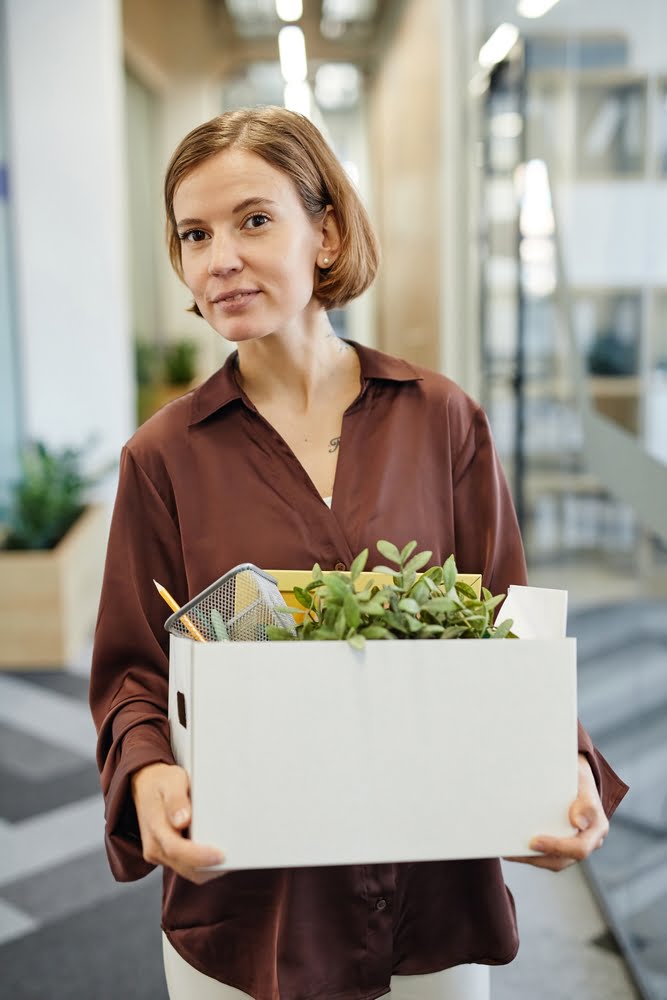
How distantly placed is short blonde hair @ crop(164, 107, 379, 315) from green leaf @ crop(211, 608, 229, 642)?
16.2 inches

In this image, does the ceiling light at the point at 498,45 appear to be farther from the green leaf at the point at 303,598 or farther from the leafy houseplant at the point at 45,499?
the green leaf at the point at 303,598

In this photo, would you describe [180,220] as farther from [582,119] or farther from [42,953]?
[582,119]

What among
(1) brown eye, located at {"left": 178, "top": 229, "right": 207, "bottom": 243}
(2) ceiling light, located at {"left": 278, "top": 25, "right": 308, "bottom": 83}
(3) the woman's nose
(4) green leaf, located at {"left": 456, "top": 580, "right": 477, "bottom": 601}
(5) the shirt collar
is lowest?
(4) green leaf, located at {"left": 456, "top": 580, "right": 477, "bottom": 601}

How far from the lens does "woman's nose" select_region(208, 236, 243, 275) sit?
97 cm

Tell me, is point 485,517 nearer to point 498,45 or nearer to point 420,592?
point 420,592

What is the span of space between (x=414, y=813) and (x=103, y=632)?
1.28ft

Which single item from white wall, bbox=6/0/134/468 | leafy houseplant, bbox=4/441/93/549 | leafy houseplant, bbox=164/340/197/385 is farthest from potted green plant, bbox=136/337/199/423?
leafy houseplant, bbox=4/441/93/549

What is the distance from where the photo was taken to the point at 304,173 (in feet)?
3.41

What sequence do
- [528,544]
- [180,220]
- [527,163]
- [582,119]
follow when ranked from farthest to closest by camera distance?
[528,544], [527,163], [582,119], [180,220]

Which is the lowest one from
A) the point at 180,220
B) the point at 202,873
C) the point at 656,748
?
the point at 656,748

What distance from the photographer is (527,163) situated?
3.35 metres

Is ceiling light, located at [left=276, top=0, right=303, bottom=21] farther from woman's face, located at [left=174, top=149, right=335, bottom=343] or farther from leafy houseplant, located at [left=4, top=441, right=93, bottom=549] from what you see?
woman's face, located at [left=174, top=149, right=335, bottom=343]

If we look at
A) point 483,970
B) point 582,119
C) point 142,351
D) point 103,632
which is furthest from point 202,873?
point 142,351

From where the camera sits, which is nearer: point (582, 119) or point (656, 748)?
point (656, 748)
